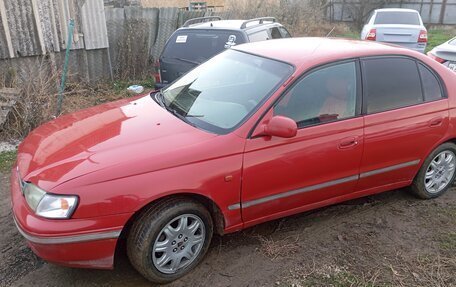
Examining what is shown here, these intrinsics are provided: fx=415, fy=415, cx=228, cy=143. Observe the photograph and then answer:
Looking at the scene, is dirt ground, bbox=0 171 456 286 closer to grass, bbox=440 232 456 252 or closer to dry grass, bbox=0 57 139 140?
grass, bbox=440 232 456 252

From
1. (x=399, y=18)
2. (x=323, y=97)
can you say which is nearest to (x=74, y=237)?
(x=323, y=97)

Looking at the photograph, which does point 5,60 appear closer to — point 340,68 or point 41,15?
point 41,15

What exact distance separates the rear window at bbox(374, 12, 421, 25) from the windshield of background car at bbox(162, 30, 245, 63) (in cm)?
721

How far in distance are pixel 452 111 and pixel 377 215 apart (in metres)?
1.30

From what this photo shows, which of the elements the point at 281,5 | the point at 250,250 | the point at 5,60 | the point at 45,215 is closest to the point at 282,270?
the point at 250,250

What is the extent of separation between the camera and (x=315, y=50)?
12.3 ft

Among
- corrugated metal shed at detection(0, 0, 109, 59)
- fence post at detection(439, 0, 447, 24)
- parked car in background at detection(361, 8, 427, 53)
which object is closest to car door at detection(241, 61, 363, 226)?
corrugated metal shed at detection(0, 0, 109, 59)

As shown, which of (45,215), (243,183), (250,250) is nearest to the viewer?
(45,215)

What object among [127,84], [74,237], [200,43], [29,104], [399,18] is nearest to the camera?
[74,237]

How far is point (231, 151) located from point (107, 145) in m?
0.91

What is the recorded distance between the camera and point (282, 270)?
3256mm

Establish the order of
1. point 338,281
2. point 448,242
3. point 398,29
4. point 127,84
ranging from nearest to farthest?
point 338,281 → point 448,242 → point 127,84 → point 398,29

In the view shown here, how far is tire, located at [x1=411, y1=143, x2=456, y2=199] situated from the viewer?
4.24 m

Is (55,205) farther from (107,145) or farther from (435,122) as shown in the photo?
(435,122)
